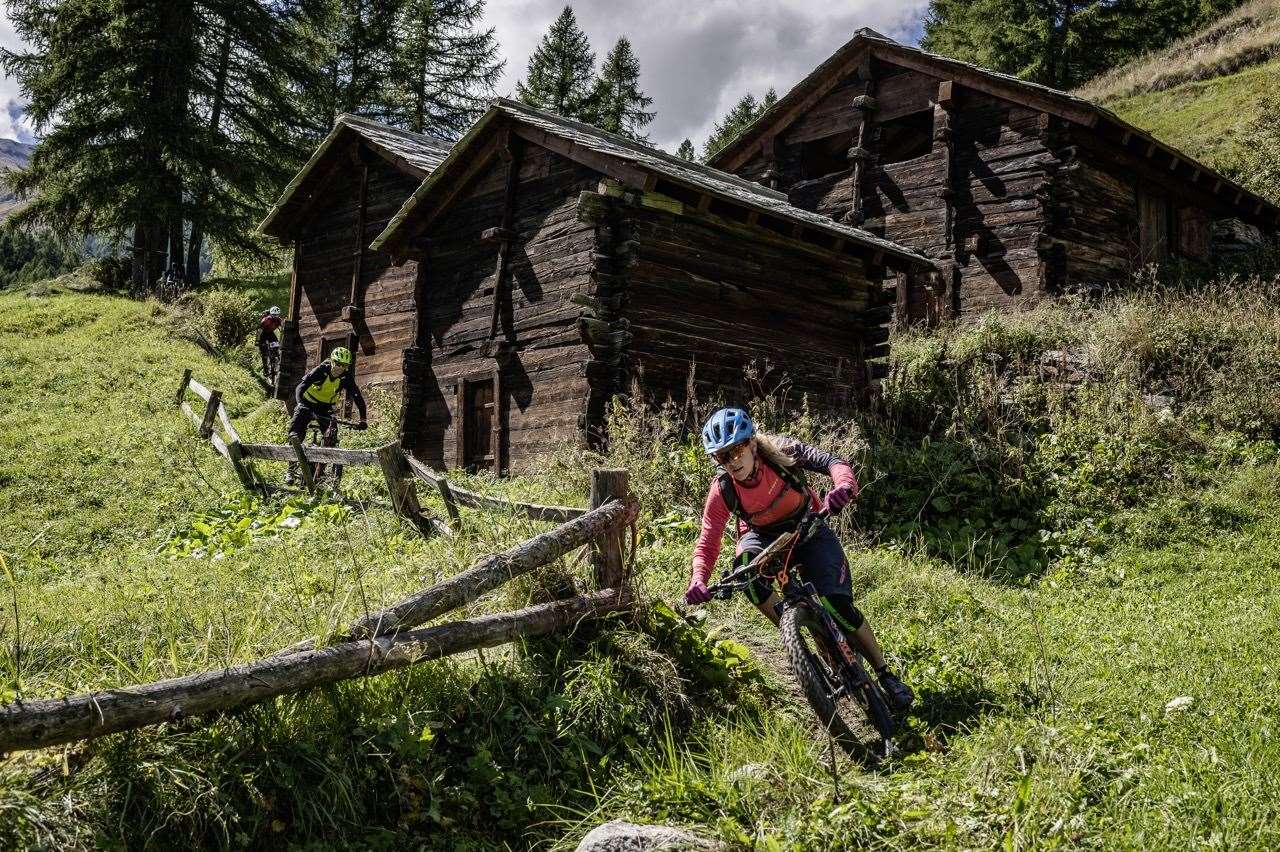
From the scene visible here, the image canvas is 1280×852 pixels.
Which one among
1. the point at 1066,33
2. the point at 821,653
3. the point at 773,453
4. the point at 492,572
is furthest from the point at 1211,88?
the point at 492,572

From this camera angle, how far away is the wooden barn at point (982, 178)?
53.8 feet

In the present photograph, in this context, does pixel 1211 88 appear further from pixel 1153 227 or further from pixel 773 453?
pixel 773 453

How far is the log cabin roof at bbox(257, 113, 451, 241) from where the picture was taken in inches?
714

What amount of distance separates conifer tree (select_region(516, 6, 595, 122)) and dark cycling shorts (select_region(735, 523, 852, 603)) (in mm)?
32631

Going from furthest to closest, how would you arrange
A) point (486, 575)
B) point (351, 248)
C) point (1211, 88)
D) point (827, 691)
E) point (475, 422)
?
point (1211, 88)
point (351, 248)
point (475, 422)
point (486, 575)
point (827, 691)

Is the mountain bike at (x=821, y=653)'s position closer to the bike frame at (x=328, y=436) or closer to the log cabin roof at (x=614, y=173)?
the log cabin roof at (x=614, y=173)

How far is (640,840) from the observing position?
3693 millimetres

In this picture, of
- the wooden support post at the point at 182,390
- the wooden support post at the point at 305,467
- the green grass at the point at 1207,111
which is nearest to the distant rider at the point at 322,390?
the wooden support post at the point at 305,467

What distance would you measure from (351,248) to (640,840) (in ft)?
61.1

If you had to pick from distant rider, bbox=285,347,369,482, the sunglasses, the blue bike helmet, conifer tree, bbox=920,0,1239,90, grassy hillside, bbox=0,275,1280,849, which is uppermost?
conifer tree, bbox=920,0,1239,90

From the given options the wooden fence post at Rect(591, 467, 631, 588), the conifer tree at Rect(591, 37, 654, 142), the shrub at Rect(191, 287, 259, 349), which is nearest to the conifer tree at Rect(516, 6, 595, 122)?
the conifer tree at Rect(591, 37, 654, 142)

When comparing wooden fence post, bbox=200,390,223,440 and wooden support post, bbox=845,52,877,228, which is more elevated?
wooden support post, bbox=845,52,877,228

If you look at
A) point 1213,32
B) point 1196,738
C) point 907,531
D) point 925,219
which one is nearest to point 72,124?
point 925,219

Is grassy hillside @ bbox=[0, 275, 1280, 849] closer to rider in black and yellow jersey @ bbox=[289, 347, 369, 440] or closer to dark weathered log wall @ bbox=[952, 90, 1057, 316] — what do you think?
rider in black and yellow jersey @ bbox=[289, 347, 369, 440]
